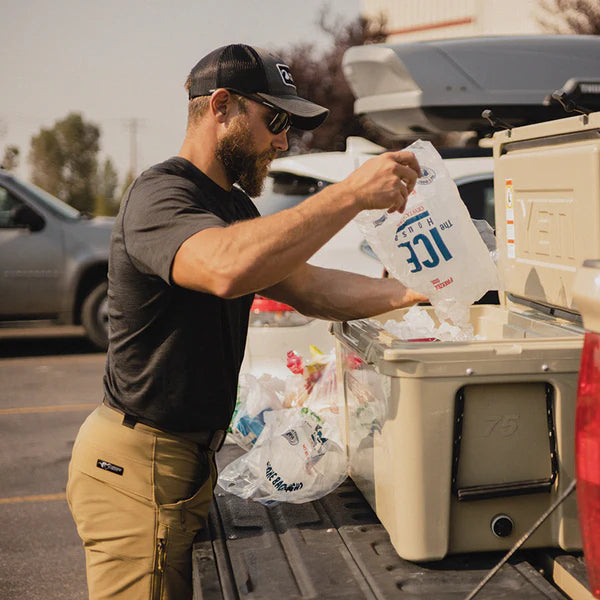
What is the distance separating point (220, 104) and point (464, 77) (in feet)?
9.06

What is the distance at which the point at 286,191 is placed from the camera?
5.81 m

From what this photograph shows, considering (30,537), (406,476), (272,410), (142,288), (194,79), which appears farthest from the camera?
(30,537)

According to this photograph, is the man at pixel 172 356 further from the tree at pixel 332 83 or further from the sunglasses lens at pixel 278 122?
the tree at pixel 332 83

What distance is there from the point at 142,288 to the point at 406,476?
836 mm

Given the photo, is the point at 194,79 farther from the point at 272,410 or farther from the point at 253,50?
the point at 272,410

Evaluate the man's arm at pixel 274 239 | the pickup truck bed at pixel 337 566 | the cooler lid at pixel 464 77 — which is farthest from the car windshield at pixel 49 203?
the man's arm at pixel 274 239

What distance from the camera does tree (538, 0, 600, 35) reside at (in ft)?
47.1

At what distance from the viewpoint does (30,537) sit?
15.4 ft

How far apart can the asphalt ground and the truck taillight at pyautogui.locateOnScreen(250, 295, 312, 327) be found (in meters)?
1.50

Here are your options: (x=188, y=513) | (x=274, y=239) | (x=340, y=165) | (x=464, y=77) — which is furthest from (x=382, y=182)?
(x=340, y=165)

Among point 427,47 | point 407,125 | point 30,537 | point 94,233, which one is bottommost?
point 30,537

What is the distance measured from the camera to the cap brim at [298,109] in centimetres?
231

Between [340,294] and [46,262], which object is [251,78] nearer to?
[340,294]

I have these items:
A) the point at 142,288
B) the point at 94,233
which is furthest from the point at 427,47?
the point at 94,233
